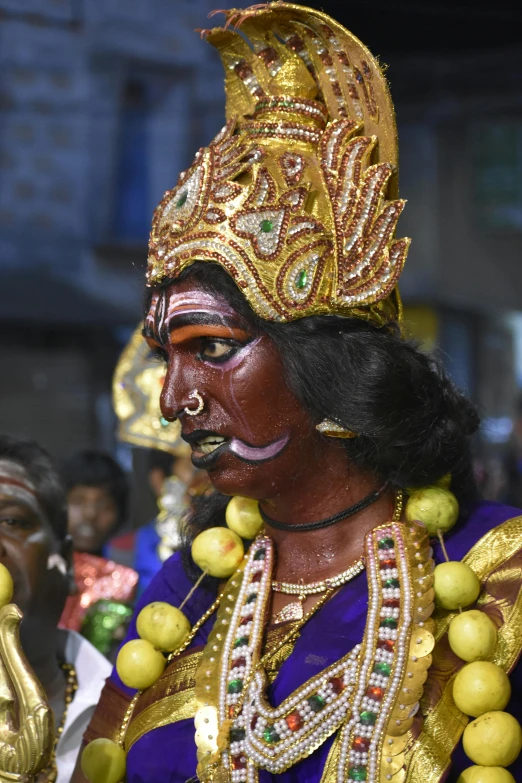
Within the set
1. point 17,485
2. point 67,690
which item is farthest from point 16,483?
point 67,690

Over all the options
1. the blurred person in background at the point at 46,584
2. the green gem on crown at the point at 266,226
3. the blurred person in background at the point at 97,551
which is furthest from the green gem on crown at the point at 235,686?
the blurred person in background at the point at 97,551

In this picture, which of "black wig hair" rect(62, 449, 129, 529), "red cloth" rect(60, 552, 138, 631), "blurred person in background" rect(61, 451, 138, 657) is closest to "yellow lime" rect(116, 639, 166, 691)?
"blurred person in background" rect(61, 451, 138, 657)

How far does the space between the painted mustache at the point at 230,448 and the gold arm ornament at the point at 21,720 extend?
22.1 inches

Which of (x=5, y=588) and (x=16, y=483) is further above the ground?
(x=5, y=588)

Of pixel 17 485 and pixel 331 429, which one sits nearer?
pixel 331 429

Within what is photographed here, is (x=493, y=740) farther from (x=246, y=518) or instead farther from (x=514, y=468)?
(x=514, y=468)

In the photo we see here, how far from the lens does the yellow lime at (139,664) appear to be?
93.7 inches

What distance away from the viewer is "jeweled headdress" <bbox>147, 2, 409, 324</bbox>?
223cm

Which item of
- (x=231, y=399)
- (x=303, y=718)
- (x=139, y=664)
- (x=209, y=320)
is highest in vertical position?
(x=209, y=320)

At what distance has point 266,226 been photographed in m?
2.24

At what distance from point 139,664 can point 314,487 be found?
0.58 metres

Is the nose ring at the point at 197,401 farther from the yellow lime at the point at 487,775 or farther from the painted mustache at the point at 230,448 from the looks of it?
the yellow lime at the point at 487,775

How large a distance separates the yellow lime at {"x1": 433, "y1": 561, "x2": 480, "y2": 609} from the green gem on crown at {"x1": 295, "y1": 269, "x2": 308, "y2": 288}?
67cm

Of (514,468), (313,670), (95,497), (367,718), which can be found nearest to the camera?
(367,718)
